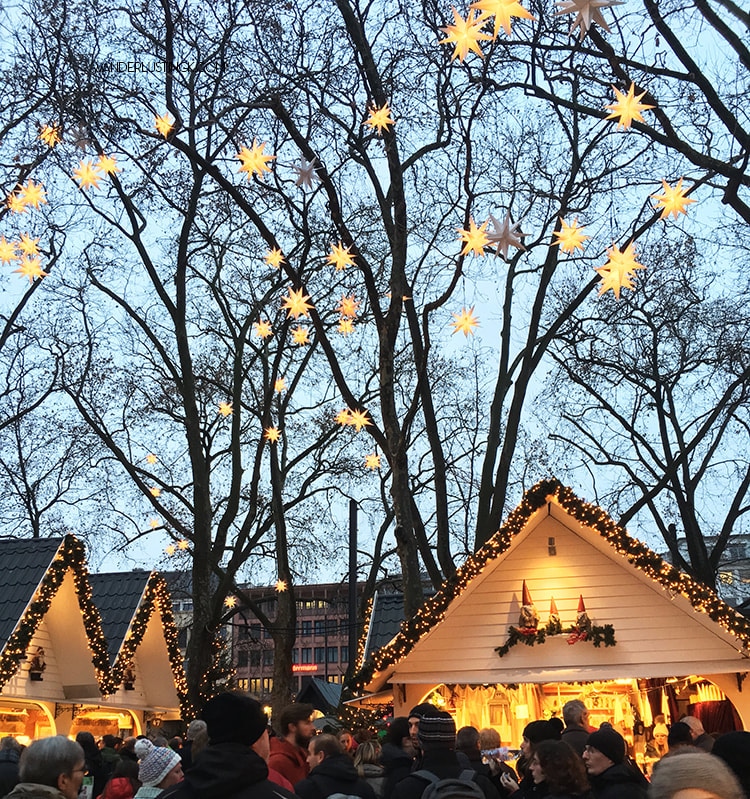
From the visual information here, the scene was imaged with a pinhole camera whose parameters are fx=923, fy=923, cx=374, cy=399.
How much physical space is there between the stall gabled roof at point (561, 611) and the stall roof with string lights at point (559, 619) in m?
0.01

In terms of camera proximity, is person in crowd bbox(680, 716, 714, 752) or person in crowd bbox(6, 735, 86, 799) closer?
person in crowd bbox(6, 735, 86, 799)

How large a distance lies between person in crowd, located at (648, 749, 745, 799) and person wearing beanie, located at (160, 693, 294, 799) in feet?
4.12

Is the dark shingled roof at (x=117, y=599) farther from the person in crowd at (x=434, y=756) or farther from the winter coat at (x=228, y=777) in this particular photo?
the winter coat at (x=228, y=777)

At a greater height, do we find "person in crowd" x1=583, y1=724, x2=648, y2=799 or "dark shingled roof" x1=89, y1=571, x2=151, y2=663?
"dark shingled roof" x1=89, y1=571, x2=151, y2=663

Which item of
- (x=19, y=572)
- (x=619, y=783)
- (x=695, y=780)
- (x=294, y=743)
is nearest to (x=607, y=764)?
(x=619, y=783)

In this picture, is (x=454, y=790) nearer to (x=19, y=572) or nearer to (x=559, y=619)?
(x=559, y=619)

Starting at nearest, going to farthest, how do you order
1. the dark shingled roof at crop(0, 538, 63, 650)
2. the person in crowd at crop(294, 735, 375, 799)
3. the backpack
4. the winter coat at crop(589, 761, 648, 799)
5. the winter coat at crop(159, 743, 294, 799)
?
1. the winter coat at crop(159, 743, 294, 799)
2. the backpack
3. the winter coat at crop(589, 761, 648, 799)
4. the person in crowd at crop(294, 735, 375, 799)
5. the dark shingled roof at crop(0, 538, 63, 650)

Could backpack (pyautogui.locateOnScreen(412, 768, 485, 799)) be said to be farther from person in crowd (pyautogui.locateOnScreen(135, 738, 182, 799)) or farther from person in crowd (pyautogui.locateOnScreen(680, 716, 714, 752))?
person in crowd (pyautogui.locateOnScreen(680, 716, 714, 752))

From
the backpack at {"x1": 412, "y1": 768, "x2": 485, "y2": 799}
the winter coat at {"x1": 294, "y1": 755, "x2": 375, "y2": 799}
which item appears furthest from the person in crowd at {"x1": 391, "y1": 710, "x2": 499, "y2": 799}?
the backpack at {"x1": 412, "y1": 768, "x2": 485, "y2": 799}

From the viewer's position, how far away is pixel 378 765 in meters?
7.01

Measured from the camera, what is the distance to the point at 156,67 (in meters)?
13.8

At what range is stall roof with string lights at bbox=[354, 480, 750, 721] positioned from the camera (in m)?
11.8

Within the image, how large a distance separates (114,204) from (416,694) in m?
10.4

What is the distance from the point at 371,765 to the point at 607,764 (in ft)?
7.96
